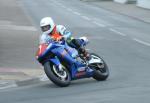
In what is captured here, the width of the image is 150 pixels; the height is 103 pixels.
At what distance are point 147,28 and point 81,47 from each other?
19310mm

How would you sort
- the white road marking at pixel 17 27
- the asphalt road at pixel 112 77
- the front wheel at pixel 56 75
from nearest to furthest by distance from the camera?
the asphalt road at pixel 112 77
the front wheel at pixel 56 75
the white road marking at pixel 17 27

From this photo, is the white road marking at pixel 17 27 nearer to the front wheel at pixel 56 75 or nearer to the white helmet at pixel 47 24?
the white helmet at pixel 47 24

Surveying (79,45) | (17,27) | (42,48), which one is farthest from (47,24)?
(17,27)

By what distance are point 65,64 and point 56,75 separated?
→ 48cm

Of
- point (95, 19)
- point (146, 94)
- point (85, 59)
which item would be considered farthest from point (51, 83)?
point (95, 19)

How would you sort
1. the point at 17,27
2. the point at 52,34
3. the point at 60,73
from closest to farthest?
the point at 60,73 < the point at 52,34 < the point at 17,27

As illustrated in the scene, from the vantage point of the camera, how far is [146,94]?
12000 mm

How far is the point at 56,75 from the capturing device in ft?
45.4

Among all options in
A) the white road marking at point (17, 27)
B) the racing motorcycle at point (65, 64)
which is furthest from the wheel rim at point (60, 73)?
the white road marking at point (17, 27)

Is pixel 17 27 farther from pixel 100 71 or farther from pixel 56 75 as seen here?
pixel 56 75

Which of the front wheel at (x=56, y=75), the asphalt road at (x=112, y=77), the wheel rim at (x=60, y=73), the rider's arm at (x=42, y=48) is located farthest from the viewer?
the rider's arm at (x=42, y=48)

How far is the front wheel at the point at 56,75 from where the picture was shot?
13.7 metres

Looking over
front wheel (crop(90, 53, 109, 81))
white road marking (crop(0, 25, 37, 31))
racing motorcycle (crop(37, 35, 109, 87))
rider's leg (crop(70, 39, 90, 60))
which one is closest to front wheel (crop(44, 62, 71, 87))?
racing motorcycle (crop(37, 35, 109, 87))

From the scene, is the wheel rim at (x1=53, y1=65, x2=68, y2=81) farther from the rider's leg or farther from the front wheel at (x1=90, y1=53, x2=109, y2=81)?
the front wheel at (x1=90, y1=53, x2=109, y2=81)
